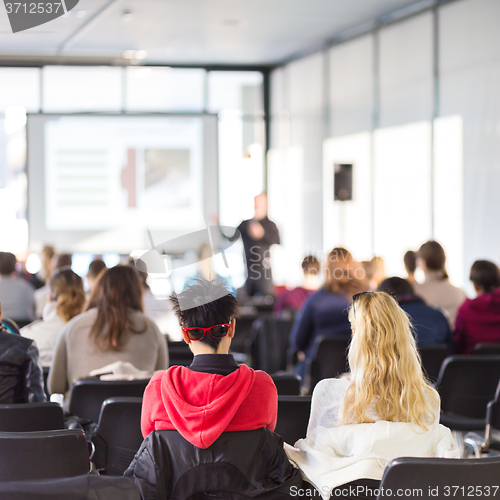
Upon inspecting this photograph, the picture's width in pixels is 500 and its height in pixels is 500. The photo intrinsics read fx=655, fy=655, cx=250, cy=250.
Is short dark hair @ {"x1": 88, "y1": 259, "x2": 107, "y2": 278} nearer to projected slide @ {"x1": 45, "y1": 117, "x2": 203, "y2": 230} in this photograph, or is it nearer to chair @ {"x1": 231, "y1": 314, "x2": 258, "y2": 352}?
chair @ {"x1": 231, "y1": 314, "x2": 258, "y2": 352}

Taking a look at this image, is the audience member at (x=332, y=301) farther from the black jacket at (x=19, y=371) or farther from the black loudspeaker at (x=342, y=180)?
the black loudspeaker at (x=342, y=180)

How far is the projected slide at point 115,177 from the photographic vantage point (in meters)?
7.62

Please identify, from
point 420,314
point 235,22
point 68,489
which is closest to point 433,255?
point 420,314

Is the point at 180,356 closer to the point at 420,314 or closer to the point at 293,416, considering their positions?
the point at 420,314

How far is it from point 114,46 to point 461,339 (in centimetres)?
839

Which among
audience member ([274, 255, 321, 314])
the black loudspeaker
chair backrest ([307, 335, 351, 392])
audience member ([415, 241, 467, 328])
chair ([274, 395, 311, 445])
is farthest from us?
the black loudspeaker

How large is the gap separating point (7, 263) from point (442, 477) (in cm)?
484

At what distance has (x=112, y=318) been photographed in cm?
318

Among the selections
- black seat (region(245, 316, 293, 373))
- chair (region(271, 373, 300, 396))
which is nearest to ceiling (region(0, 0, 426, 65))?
black seat (region(245, 316, 293, 373))

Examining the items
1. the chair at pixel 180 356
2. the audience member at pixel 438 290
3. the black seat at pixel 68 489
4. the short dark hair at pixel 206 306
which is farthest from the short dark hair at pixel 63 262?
the black seat at pixel 68 489

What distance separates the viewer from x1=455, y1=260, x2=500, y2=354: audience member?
13.4 ft

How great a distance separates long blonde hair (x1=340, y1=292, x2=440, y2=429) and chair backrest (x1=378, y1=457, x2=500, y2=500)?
1.07ft

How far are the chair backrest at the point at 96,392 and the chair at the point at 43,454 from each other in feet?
2.39

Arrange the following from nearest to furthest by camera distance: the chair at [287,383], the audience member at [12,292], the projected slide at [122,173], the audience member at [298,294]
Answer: the chair at [287,383] → the audience member at [12,292] → the audience member at [298,294] → the projected slide at [122,173]
